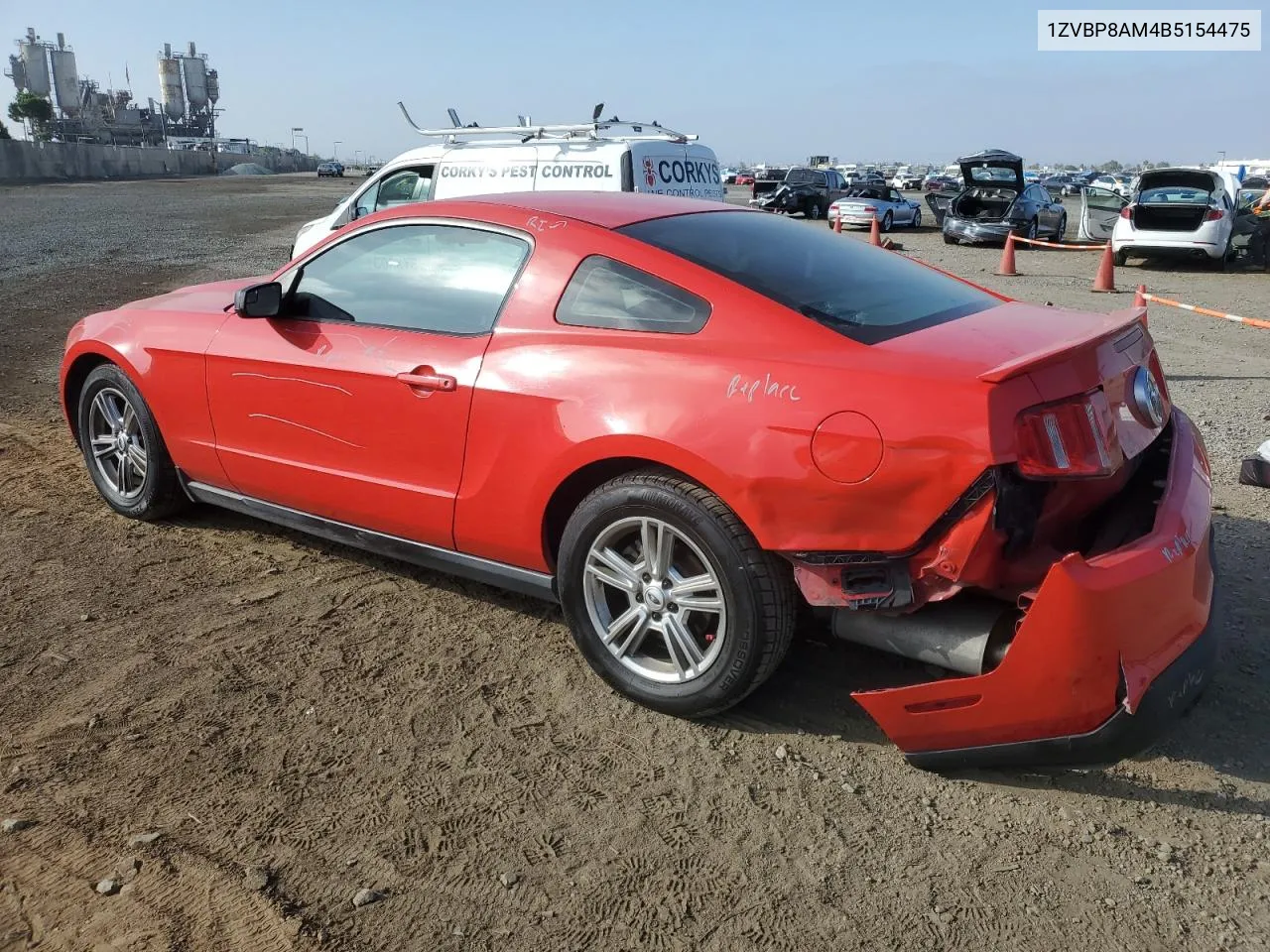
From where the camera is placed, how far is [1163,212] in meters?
16.9

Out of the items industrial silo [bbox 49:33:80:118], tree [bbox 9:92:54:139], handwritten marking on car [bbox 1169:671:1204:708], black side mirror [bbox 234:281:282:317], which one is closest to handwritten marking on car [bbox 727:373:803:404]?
handwritten marking on car [bbox 1169:671:1204:708]

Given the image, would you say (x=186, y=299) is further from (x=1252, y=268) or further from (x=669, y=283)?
(x=1252, y=268)

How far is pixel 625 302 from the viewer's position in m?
3.23

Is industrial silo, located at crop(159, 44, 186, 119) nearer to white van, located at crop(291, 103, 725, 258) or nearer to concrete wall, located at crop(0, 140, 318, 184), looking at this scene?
concrete wall, located at crop(0, 140, 318, 184)

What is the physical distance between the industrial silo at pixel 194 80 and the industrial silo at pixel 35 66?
1899 cm

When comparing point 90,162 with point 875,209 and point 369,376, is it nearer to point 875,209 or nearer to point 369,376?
point 875,209

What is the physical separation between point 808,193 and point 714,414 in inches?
1194

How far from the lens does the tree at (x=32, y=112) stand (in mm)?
116188

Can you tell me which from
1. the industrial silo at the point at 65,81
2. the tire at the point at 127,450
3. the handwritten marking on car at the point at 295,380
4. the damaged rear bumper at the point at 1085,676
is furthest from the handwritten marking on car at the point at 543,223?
the industrial silo at the point at 65,81

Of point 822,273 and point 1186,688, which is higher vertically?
point 822,273

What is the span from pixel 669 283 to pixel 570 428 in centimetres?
55

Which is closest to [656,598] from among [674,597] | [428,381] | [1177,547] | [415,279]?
[674,597]

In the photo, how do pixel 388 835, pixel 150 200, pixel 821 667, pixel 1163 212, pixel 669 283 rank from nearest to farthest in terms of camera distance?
1. pixel 388 835
2. pixel 669 283
3. pixel 821 667
4. pixel 1163 212
5. pixel 150 200

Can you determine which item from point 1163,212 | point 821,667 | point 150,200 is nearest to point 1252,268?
point 1163,212
